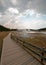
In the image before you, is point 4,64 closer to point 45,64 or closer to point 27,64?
point 27,64

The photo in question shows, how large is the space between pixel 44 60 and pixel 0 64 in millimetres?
2503

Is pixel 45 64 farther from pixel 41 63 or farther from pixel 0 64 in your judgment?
pixel 0 64

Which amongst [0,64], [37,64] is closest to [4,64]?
[0,64]

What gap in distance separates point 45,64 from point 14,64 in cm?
172

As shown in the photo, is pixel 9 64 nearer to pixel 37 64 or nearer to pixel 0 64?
pixel 0 64

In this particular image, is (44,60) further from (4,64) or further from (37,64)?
(4,64)

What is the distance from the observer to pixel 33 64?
23.0ft

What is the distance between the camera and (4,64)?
22.6 feet

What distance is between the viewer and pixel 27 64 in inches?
277

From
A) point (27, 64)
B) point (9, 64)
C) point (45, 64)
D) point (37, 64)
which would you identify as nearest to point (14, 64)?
point (9, 64)

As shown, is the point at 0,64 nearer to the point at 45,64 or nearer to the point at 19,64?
the point at 19,64

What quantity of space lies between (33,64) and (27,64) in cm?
Answer: 34

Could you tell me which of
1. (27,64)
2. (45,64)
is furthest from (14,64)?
(45,64)

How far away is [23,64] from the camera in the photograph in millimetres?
7012
